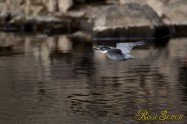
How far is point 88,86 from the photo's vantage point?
1723 centimetres

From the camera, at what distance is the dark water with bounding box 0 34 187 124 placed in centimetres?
1342

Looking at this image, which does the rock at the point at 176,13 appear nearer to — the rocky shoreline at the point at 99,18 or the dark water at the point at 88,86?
the rocky shoreline at the point at 99,18

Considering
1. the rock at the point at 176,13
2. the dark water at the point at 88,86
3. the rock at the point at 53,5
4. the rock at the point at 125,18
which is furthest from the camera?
the rock at the point at 53,5

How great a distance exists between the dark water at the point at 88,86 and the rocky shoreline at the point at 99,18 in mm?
5743

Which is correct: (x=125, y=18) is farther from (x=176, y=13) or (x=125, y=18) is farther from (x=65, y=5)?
(x=65, y=5)

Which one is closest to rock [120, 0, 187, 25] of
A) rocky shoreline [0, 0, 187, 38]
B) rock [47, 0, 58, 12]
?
rocky shoreline [0, 0, 187, 38]

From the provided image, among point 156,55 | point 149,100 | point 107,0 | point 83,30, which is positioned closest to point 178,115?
point 149,100

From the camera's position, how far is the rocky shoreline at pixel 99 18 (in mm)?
33531

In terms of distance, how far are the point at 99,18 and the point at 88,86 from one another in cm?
1729

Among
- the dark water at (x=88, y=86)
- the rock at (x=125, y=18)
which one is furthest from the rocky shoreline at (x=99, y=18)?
the dark water at (x=88, y=86)

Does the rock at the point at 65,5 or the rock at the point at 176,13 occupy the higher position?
the rock at the point at 65,5

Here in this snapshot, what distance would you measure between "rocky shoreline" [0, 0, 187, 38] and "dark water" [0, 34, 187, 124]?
18.8 ft

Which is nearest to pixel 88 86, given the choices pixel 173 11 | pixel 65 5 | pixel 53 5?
pixel 173 11

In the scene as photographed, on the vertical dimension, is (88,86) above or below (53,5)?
below
